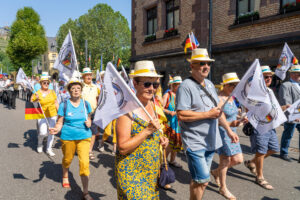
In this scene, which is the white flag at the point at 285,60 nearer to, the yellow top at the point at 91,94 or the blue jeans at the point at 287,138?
the blue jeans at the point at 287,138

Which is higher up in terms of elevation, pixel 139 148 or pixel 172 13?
pixel 172 13

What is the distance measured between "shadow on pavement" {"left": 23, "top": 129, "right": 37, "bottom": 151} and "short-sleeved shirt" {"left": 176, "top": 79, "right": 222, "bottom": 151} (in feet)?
16.0

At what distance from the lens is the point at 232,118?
3662mm

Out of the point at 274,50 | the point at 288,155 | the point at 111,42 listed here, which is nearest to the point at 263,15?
the point at 274,50

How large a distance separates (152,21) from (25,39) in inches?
1098

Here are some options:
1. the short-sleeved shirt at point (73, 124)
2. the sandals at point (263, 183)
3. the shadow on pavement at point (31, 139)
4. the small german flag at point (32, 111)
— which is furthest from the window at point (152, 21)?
the sandals at point (263, 183)

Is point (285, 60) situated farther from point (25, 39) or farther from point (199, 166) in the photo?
point (25, 39)

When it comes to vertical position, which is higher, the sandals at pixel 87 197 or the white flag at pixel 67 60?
the white flag at pixel 67 60

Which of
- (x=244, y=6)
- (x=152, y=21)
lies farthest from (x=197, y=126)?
(x=152, y=21)

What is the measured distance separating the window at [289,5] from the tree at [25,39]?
35132 millimetres

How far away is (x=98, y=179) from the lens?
14.2 ft

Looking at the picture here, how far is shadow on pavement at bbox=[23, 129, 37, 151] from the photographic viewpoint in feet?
21.5

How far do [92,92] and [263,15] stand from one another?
7532 millimetres

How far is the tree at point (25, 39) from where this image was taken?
35719 millimetres
